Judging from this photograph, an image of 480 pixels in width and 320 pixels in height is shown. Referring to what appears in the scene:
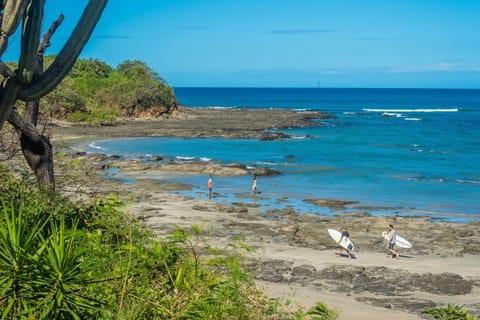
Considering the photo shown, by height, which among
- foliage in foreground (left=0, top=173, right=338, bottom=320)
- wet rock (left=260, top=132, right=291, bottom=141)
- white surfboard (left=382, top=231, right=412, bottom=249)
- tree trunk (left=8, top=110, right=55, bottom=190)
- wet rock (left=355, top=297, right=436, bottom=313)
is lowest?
wet rock (left=355, top=297, right=436, bottom=313)

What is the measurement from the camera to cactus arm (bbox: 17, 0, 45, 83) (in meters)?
7.05

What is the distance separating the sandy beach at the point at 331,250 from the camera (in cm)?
1634

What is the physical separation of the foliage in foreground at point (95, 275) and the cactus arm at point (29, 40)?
1.46 metres

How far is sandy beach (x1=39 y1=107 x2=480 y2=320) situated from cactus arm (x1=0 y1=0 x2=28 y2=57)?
3.19 m

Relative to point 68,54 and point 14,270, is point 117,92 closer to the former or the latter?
point 68,54

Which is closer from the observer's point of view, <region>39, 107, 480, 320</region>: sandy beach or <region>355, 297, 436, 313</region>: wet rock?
<region>355, 297, 436, 313</region>: wet rock

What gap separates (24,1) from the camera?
6.97 meters

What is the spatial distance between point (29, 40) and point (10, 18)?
296 millimetres

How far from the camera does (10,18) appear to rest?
22.9ft

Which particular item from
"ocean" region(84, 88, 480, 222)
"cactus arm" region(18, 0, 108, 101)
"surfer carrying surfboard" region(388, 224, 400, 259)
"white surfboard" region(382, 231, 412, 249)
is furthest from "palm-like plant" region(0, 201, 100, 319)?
"ocean" region(84, 88, 480, 222)

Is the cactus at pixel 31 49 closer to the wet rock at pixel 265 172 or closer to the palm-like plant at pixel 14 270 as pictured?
the palm-like plant at pixel 14 270

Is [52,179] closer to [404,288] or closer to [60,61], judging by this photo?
[60,61]

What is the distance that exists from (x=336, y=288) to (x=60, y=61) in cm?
1201

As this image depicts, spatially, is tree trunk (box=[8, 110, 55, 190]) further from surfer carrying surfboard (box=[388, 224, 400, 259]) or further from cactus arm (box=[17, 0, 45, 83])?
surfer carrying surfboard (box=[388, 224, 400, 259])
